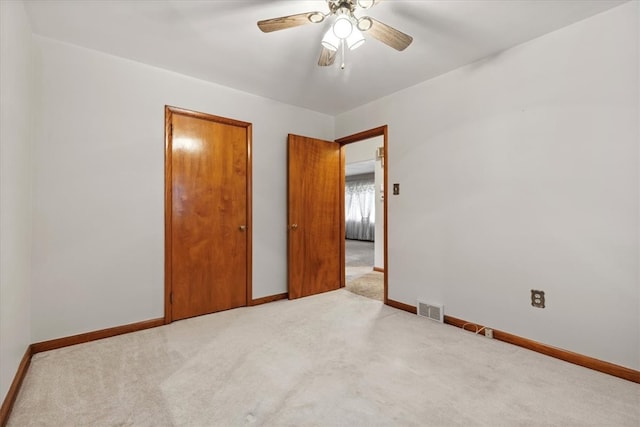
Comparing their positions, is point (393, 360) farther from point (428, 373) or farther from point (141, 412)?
point (141, 412)

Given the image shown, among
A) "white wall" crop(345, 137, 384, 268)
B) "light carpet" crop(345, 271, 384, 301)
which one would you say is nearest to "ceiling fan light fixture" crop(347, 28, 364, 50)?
→ "light carpet" crop(345, 271, 384, 301)

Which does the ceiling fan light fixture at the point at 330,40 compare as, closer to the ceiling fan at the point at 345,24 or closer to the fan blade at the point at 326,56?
the ceiling fan at the point at 345,24

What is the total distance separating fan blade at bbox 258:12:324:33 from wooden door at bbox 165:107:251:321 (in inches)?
60.7

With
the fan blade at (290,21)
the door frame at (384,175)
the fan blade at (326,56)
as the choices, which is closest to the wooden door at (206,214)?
the door frame at (384,175)

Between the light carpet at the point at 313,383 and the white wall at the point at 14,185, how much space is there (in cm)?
35

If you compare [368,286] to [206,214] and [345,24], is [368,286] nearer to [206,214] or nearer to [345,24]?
[206,214]

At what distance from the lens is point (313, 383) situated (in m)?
1.78

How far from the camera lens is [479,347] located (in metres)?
2.28

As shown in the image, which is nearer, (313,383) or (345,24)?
(345,24)

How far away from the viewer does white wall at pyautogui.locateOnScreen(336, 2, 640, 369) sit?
190 centimetres

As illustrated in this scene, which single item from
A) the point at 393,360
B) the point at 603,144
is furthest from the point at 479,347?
the point at 603,144

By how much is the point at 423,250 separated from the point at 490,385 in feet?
4.62

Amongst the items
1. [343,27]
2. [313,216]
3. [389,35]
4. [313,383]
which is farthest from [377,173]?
[313,383]

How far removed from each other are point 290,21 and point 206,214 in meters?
2.00
